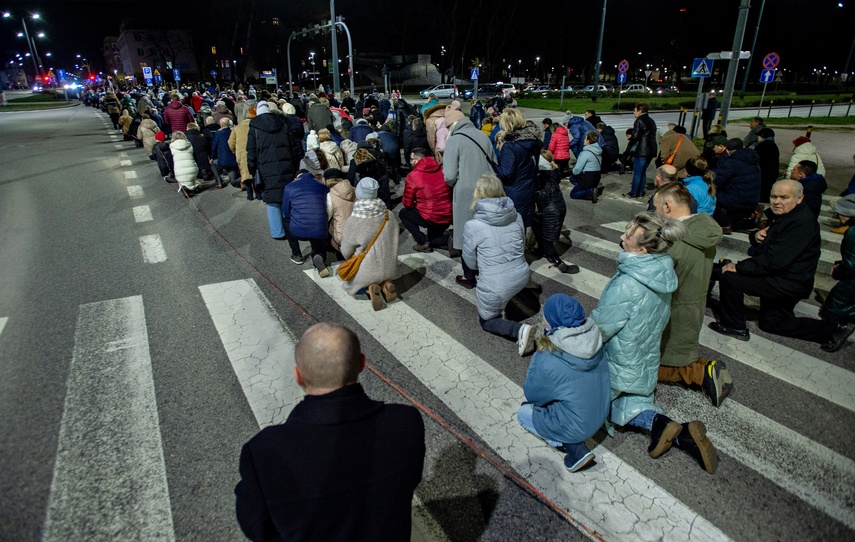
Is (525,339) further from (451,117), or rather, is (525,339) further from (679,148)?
(679,148)

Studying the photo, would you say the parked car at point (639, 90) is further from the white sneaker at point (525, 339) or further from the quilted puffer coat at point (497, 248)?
the white sneaker at point (525, 339)

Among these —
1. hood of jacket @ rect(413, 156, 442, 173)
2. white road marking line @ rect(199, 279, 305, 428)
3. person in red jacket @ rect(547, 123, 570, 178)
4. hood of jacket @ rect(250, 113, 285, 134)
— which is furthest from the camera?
person in red jacket @ rect(547, 123, 570, 178)

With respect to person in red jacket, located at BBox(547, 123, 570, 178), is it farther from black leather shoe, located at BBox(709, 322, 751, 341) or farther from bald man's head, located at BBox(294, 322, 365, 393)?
bald man's head, located at BBox(294, 322, 365, 393)

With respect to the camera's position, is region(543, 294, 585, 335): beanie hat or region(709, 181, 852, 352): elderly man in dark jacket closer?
region(543, 294, 585, 335): beanie hat

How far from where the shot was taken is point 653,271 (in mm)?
3357

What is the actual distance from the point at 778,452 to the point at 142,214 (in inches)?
Result: 421

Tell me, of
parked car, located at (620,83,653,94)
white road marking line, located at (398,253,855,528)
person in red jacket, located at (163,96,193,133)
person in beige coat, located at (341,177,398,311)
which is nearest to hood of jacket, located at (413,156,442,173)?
person in beige coat, located at (341,177,398,311)

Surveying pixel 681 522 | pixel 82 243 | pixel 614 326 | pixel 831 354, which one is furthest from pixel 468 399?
pixel 82 243

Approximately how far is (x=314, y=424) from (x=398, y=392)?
2.65 m

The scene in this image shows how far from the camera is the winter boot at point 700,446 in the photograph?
10.7ft

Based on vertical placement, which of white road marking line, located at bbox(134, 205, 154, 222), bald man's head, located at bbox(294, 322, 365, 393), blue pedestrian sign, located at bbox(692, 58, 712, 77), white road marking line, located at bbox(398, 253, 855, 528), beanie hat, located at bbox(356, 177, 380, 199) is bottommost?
white road marking line, located at bbox(398, 253, 855, 528)

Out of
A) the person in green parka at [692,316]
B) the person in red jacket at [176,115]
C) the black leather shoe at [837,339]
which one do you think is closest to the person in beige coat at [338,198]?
the person in green parka at [692,316]

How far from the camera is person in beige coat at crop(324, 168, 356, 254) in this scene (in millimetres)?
6348

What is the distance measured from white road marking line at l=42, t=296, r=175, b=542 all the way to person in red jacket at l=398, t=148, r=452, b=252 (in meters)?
3.97
